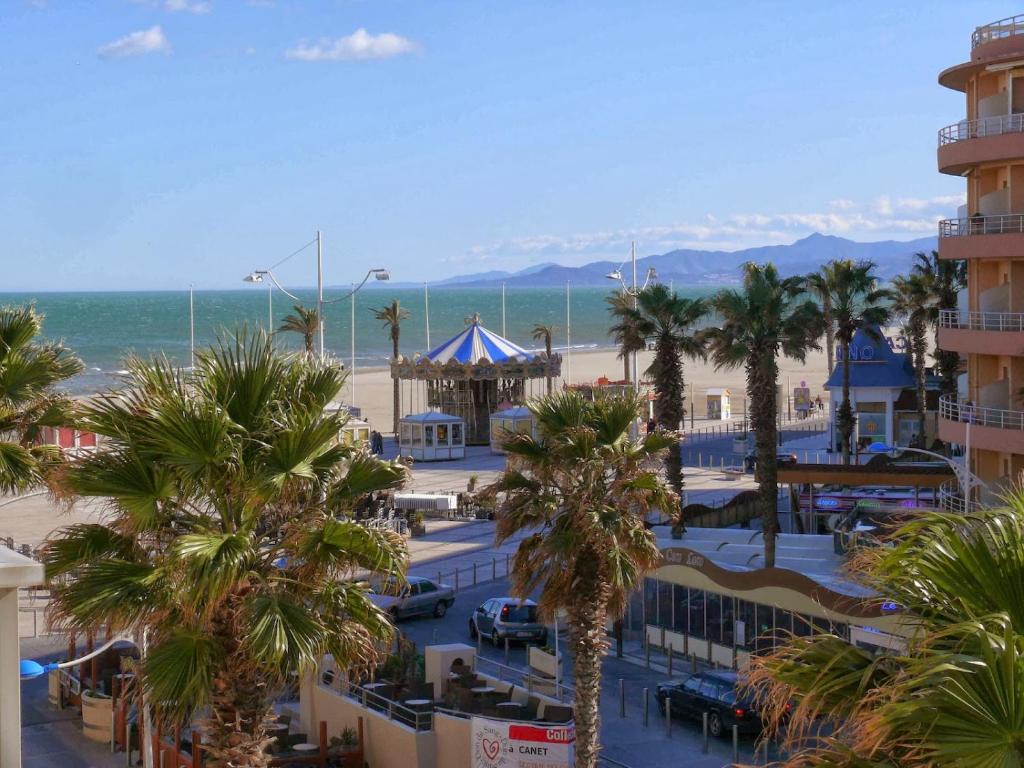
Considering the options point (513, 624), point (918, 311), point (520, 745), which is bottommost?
point (513, 624)

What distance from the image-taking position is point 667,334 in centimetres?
3338

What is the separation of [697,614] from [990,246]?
9.28m

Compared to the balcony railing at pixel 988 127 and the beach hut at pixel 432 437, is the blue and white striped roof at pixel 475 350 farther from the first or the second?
the balcony railing at pixel 988 127

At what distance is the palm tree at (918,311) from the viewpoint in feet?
158

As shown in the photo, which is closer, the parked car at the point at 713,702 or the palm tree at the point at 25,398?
the palm tree at the point at 25,398

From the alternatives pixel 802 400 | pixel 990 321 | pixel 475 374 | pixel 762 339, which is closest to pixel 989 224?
pixel 990 321

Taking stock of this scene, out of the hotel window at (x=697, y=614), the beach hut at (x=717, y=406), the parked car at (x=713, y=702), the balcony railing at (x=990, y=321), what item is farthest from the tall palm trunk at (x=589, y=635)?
the beach hut at (x=717, y=406)

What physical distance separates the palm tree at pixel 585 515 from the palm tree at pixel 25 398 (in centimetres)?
662

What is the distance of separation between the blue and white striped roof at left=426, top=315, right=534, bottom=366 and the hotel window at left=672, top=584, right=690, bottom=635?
3537 centimetres

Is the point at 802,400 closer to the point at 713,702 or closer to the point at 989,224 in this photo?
the point at 989,224

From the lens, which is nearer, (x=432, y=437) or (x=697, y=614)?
(x=697, y=614)

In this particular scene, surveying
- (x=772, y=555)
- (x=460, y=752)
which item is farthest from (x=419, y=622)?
(x=460, y=752)

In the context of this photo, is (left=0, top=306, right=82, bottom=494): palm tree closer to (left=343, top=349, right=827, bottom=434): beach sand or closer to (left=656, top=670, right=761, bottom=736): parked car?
(left=656, top=670, right=761, bottom=736): parked car

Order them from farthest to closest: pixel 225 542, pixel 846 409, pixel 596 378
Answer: pixel 596 378 → pixel 846 409 → pixel 225 542
